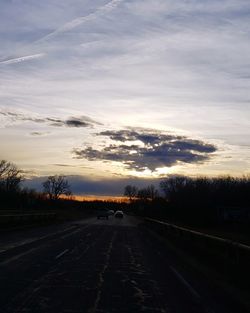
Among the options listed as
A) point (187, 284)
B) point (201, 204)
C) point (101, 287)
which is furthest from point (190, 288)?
point (201, 204)

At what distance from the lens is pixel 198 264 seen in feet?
69.2

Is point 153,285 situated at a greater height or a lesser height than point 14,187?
lesser

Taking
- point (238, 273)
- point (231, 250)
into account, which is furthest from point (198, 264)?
point (238, 273)

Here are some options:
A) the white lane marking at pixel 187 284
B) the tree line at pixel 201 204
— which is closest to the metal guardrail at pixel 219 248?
the white lane marking at pixel 187 284

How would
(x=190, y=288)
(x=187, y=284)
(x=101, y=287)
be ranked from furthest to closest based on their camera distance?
(x=187, y=284) < (x=190, y=288) < (x=101, y=287)

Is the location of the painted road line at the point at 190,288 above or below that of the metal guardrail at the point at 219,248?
below

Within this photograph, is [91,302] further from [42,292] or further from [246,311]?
[246,311]

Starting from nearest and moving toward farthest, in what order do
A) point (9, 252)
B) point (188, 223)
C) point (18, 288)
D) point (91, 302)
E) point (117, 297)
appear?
point (91, 302)
point (117, 297)
point (18, 288)
point (9, 252)
point (188, 223)

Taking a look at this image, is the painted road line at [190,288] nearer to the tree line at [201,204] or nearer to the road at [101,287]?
the road at [101,287]

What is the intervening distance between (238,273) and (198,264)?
4808 millimetres

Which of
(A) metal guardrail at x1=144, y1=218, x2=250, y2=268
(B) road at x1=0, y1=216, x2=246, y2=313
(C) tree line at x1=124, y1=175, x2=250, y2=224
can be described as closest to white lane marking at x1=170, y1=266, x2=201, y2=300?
(B) road at x1=0, y1=216, x2=246, y2=313

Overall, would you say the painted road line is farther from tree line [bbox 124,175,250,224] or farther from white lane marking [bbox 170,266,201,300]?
tree line [bbox 124,175,250,224]

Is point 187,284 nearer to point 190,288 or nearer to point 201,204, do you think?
point 190,288

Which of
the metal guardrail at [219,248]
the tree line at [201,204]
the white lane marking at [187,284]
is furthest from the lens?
the tree line at [201,204]
